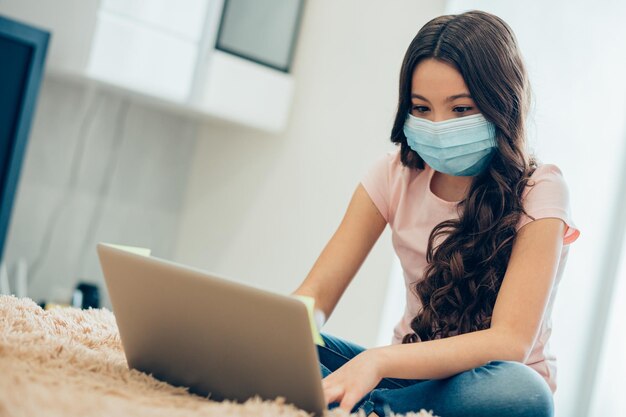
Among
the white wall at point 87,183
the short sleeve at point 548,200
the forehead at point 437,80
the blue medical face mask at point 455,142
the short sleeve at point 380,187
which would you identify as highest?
the forehead at point 437,80

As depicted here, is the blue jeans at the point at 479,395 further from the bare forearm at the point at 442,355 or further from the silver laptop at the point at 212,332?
the silver laptop at the point at 212,332

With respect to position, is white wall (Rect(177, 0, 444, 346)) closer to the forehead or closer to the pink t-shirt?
the pink t-shirt

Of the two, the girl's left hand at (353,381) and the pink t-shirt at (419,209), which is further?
the pink t-shirt at (419,209)

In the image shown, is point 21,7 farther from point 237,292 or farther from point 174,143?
point 237,292

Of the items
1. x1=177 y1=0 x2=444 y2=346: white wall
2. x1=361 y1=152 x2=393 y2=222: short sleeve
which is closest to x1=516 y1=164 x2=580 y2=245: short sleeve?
x1=361 y1=152 x2=393 y2=222: short sleeve

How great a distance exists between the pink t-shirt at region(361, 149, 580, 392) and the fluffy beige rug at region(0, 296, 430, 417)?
45 cm

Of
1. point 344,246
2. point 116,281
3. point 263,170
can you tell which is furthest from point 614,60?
point 116,281

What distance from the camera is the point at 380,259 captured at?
91.3 inches

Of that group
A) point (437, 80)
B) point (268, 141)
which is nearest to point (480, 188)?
point (437, 80)

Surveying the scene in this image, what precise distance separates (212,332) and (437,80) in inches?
23.3

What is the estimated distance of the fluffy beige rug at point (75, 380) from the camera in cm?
75

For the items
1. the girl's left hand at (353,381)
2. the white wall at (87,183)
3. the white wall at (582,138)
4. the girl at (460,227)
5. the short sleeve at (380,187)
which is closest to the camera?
the girl's left hand at (353,381)

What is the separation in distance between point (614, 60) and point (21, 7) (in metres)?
1.56

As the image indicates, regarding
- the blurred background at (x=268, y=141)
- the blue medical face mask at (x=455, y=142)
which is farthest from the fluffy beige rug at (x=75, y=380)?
the blurred background at (x=268, y=141)
